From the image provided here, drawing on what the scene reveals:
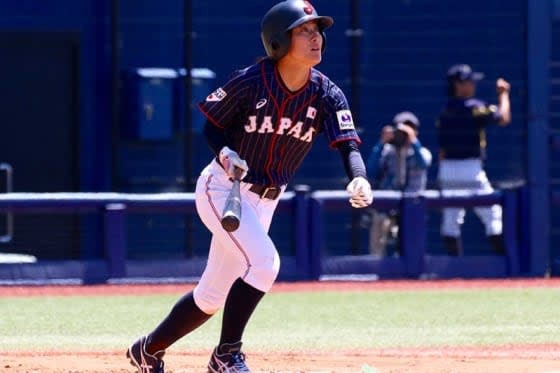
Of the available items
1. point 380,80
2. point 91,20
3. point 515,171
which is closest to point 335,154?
point 380,80

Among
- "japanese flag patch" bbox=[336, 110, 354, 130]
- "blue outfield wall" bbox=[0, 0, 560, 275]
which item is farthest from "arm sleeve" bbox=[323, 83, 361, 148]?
"blue outfield wall" bbox=[0, 0, 560, 275]

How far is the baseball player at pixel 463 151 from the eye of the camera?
1309cm

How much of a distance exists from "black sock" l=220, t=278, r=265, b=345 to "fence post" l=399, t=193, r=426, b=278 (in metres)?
6.53

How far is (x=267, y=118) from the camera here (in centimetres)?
640

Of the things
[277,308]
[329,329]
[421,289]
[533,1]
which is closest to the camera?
[329,329]

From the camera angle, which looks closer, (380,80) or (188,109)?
(188,109)

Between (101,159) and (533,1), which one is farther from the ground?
(533,1)

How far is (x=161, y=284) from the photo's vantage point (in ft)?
40.5

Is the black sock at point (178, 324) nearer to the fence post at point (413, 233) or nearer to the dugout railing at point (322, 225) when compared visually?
the dugout railing at point (322, 225)

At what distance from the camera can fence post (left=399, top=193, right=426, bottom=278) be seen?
41.9 feet

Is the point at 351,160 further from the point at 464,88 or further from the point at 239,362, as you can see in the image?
the point at 464,88

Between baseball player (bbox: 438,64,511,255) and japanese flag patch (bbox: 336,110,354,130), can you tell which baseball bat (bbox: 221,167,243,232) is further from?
baseball player (bbox: 438,64,511,255)

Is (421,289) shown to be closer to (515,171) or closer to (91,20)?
(515,171)

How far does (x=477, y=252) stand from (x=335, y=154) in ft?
5.50
